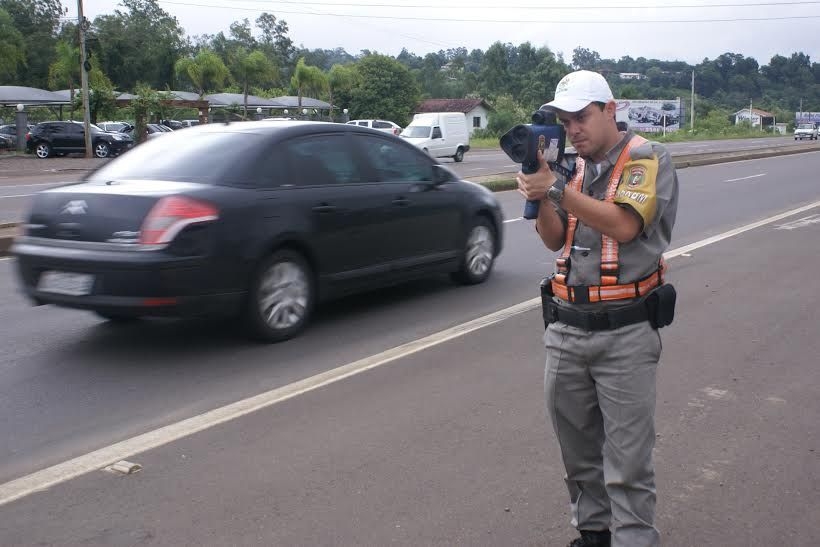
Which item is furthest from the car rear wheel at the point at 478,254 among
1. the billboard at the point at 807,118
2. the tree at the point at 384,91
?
the billboard at the point at 807,118

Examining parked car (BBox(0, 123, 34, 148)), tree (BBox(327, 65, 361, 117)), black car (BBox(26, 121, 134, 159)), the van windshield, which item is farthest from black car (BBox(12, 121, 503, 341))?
tree (BBox(327, 65, 361, 117))

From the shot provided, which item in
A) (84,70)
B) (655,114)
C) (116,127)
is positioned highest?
(655,114)

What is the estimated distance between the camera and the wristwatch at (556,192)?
9.35 feet

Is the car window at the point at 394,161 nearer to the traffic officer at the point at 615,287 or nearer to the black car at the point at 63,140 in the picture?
the traffic officer at the point at 615,287

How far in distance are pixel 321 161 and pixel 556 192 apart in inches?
183

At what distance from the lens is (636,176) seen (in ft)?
9.86

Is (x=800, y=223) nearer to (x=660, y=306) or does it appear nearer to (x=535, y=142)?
(x=660, y=306)

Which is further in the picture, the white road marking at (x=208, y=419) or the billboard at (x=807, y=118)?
the billboard at (x=807, y=118)

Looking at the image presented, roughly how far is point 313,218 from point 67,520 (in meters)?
3.54

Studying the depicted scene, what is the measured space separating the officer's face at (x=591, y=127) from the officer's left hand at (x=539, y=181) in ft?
0.88

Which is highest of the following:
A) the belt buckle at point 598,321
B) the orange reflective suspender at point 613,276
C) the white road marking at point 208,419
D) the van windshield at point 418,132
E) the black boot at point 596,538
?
the van windshield at point 418,132

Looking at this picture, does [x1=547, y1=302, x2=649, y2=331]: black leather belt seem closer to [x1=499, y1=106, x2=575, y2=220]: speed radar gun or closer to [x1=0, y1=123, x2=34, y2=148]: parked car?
[x1=499, y1=106, x2=575, y2=220]: speed radar gun

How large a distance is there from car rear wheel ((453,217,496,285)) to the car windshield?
261 cm

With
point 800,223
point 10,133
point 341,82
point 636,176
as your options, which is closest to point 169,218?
point 636,176
